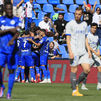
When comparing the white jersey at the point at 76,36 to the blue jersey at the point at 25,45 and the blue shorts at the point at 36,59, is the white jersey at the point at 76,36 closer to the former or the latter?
the blue jersey at the point at 25,45

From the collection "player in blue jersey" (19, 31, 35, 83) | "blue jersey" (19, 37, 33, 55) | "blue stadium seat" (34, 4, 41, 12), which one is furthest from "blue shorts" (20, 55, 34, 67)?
"blue stadium seat" (34, 4, 41, 12)

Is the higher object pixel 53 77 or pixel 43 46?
pixel 43 46

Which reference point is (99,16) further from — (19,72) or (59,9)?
(19,72)

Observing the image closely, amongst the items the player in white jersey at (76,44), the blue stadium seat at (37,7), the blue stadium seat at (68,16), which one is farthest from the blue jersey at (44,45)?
the blue stadium seat at (68,16)

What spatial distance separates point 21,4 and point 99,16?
3999mm

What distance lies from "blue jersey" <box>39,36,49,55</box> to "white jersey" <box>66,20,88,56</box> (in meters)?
6.59

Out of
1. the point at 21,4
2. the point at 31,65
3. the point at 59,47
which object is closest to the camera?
the point at 31,65

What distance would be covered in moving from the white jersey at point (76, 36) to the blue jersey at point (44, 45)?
21.6 feet

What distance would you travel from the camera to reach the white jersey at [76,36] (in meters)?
10.9

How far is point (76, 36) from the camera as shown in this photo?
35.8 feet

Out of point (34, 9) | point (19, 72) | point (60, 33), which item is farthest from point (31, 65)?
point (34, 9)

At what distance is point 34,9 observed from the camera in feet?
78.0

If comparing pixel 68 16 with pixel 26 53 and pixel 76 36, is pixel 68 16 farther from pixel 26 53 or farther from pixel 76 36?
pixel 76 36

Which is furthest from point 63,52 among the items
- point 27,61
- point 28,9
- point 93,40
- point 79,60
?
point 79,60
